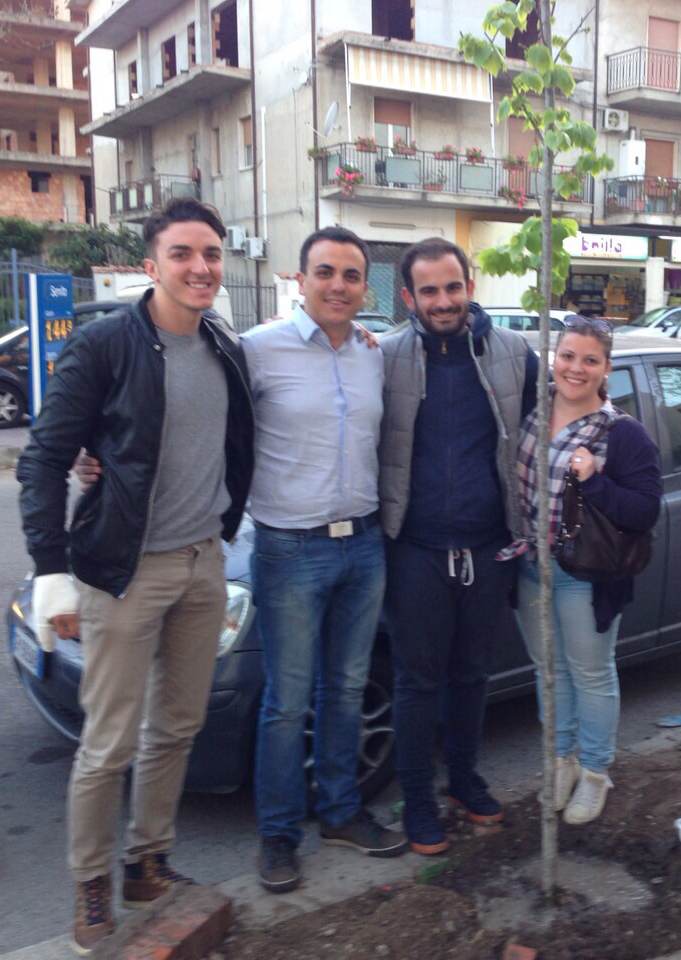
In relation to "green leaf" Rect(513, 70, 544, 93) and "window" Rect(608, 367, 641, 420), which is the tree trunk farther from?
"window" Rect(608, 367, 641, 420)

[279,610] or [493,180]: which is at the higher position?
[493,180]

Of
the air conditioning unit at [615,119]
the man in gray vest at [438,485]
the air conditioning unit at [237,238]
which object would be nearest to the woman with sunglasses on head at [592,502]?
the man in gray vest at [438,485]

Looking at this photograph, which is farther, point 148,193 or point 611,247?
point 148,193

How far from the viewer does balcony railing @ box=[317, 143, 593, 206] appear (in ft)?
78.4

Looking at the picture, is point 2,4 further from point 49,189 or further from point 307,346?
point 307,346

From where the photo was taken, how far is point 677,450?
173 inches

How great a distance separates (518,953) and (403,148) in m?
23.7

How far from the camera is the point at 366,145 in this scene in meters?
23.8

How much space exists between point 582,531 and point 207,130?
2721 cm

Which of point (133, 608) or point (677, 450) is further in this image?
point (677, 450)

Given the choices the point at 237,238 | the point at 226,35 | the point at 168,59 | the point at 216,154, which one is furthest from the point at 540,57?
the point at 168,59

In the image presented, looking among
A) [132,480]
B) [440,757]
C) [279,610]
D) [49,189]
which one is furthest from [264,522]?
[49,189]

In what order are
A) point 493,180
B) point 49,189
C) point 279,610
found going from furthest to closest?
point 49,189 → point 493,180 → point 279,610

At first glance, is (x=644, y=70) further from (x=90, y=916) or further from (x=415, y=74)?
(x=90, y=916)
